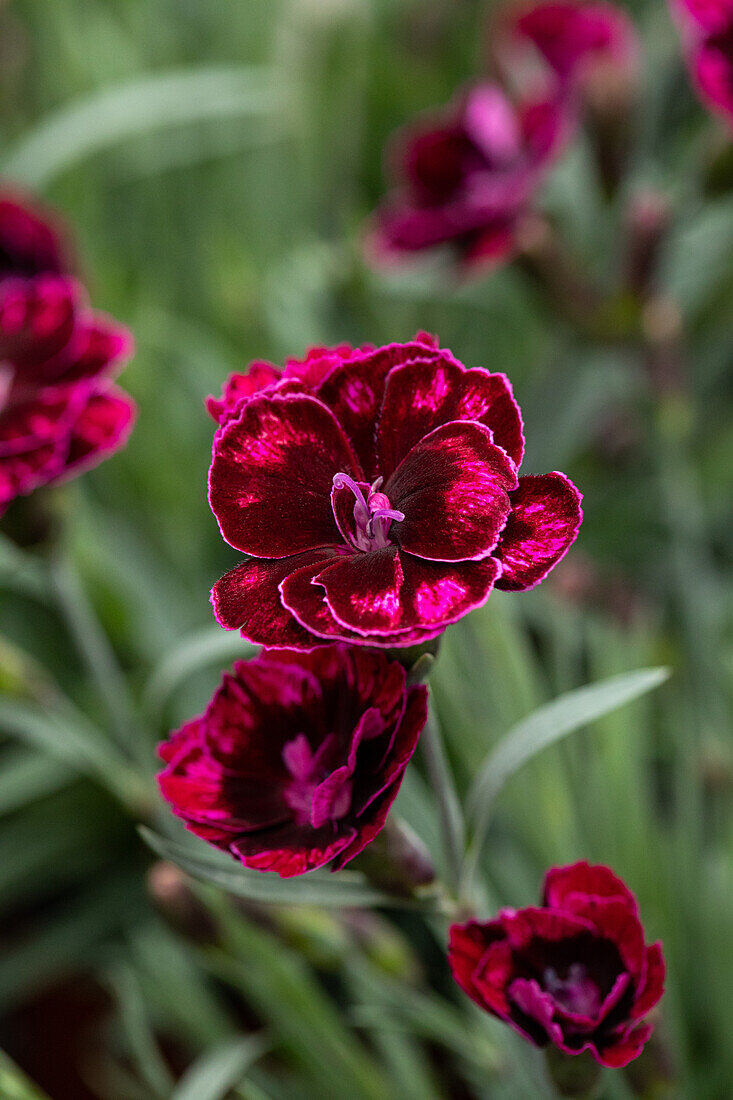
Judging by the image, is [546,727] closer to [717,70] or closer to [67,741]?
[67,741]

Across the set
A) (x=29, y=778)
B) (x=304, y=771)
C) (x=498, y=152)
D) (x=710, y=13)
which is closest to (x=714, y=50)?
(x=710, y=13)

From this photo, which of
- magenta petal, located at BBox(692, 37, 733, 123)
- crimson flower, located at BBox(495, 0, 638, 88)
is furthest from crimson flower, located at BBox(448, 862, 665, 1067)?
crimson flower, located at BBox(495, 0, 638, 88)

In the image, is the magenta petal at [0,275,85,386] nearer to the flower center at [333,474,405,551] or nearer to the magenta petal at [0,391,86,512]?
the magenta petal at [0,391,86,512]

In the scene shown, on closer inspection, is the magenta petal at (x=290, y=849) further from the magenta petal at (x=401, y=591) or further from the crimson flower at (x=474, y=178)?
the crimson flower at (x=474, y=178)

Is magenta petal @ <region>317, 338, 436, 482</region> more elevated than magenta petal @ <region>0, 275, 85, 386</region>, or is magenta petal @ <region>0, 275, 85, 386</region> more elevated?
magenta petal @ <region>0, 275, 85, 386</region>

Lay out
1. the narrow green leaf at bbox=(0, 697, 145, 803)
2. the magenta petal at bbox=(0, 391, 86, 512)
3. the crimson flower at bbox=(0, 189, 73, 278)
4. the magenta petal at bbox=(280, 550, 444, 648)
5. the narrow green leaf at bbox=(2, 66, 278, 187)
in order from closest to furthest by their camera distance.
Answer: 1. the magenta petal at bbox=(280, 550, 444, 648)
2. the magenta petal at bbox=(0, 391, 86, 512)
3. the narrow green leaf at bbox=(0, 697, 145, 803)
4. the crimson flower at bbox=(0, 189, 73, 278)
5. the narrow green leaf at bbox=(2, 66, 278, 187)

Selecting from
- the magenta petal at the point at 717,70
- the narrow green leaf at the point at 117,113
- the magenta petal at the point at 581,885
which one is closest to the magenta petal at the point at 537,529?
the magenta petal at the point at 581,885

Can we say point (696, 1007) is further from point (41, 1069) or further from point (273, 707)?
point (41, 1069)
